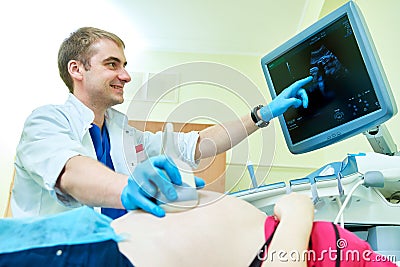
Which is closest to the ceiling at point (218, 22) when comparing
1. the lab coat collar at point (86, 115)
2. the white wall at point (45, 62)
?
the white wall at point (45, 62)

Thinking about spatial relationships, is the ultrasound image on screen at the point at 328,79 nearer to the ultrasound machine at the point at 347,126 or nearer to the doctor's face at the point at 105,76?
the ultrasound machine at the point at 347,126

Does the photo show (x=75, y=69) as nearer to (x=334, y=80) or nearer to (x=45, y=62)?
(x=334, y=80)

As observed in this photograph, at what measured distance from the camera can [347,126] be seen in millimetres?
1090

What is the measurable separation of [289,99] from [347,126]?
223mm

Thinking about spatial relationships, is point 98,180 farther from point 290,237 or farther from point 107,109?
point 107,109

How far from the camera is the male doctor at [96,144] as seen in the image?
83 cm

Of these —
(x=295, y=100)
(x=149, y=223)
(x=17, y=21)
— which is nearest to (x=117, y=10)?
(x=17, y=21)

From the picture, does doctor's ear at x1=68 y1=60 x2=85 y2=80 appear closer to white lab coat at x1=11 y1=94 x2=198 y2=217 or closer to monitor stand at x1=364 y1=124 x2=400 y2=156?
white lab coat at x1=11 y1=94 x2=198 y2=217

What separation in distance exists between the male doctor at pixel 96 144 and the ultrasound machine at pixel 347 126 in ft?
0.26

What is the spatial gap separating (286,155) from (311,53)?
152 centimetres

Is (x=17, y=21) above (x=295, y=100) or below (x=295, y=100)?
above

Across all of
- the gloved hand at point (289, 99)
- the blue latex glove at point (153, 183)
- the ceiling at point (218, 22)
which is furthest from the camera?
the ceiling at point (218, 22)

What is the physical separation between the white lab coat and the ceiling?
141cm

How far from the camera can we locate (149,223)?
624 mm
